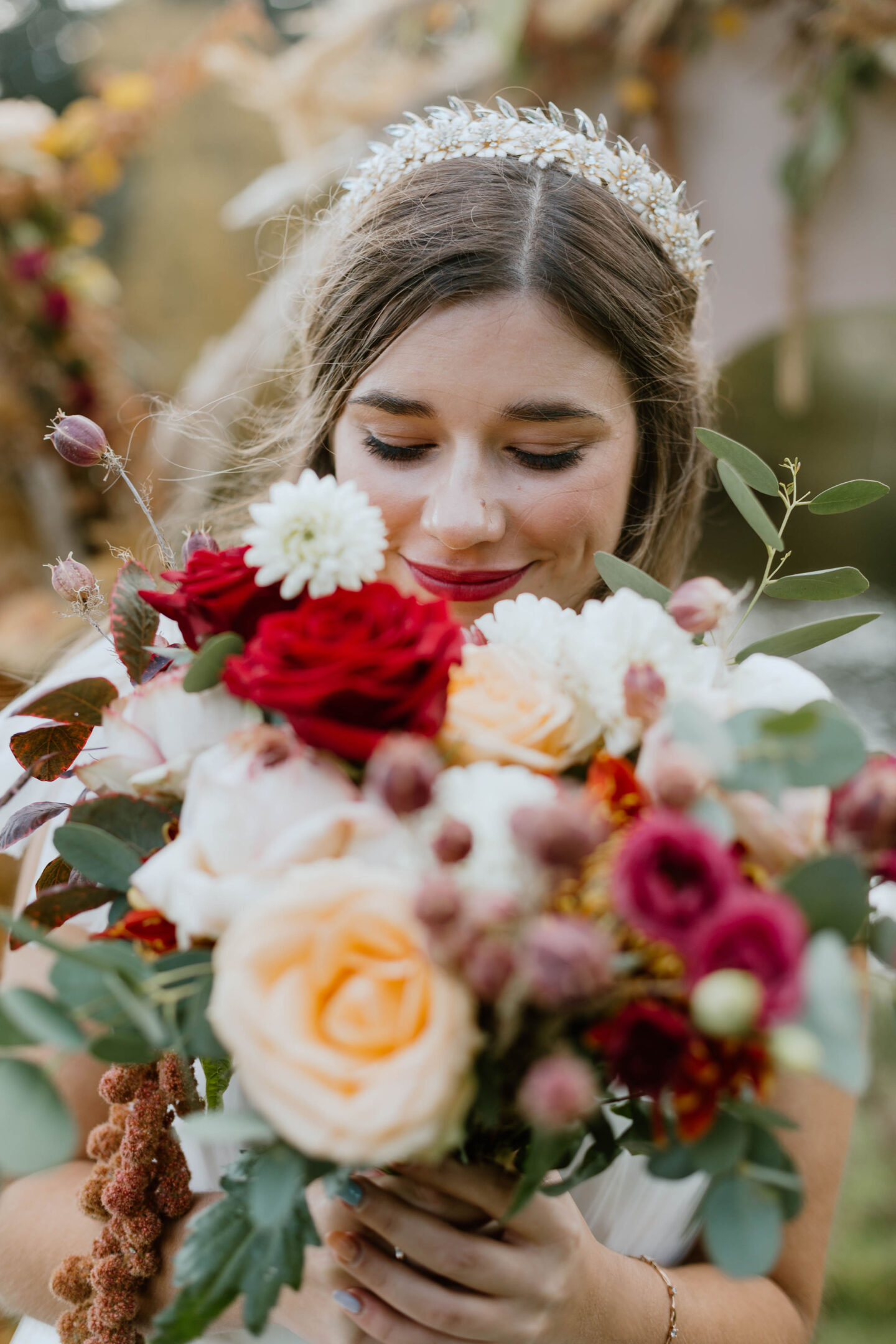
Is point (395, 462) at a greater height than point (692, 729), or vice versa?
point (692, 729)

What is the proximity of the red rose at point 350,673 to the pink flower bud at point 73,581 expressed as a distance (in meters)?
0.25

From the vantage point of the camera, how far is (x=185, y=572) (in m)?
0.62

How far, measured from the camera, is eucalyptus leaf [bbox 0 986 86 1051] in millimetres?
454

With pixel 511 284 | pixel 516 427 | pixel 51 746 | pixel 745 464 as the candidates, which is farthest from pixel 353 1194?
pixel 511 284

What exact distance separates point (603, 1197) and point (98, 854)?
778 millimetres

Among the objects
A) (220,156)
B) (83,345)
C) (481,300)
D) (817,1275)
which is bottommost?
(817,1275)

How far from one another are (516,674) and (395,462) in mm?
505

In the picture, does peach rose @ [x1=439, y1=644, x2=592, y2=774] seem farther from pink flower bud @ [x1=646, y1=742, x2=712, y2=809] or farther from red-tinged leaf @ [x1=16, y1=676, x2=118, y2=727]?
red-tinged leaf @ [x1=16, y1=676, x2=118, y2=727]

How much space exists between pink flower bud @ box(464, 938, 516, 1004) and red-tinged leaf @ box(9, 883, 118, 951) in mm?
318

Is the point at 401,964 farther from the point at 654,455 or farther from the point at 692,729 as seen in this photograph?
the point at 654,455

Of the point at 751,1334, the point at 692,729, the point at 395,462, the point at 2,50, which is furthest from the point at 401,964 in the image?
the point at 2,50

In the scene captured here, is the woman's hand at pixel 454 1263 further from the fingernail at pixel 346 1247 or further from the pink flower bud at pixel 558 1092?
the pink flower bud at pixel 558 1092

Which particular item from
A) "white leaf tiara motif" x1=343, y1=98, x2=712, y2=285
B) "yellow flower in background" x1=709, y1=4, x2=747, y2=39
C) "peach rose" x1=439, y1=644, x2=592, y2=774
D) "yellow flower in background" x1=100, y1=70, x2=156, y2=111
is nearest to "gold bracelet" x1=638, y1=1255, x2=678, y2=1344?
"peach rose" x1=439, y1=644, x2=592, y2=774

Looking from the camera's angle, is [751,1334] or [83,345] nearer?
[751,1334]
